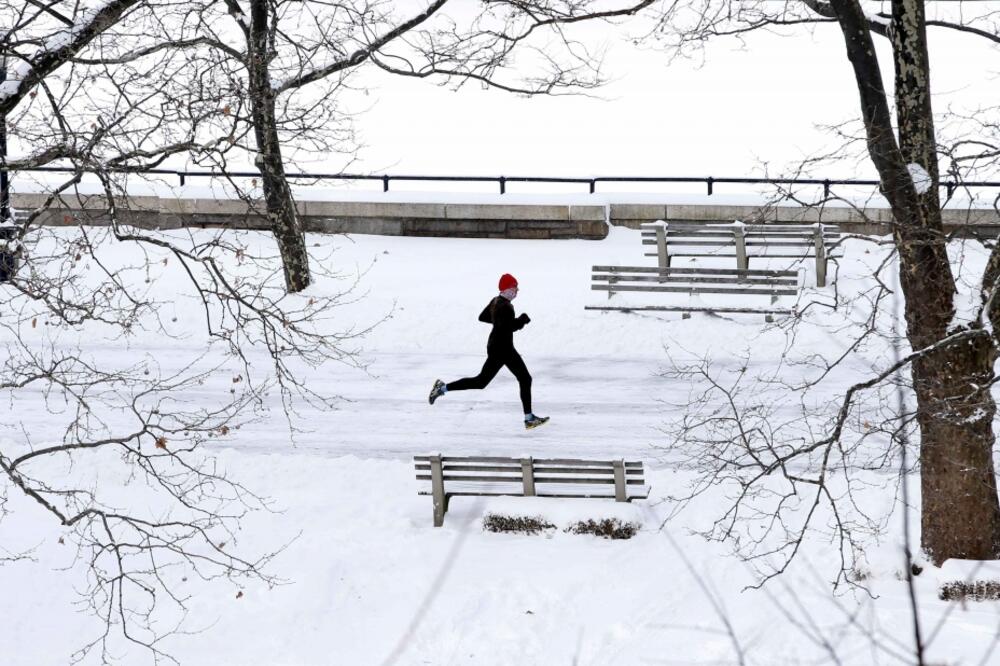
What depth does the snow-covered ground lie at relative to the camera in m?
9.21

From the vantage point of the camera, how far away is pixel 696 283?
54.5ft

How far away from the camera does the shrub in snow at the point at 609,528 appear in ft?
34.7

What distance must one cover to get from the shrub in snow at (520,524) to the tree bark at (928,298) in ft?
11.2

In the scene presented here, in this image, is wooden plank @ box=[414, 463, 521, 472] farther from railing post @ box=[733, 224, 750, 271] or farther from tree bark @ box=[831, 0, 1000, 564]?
railing post @ box=[733, 224, 750, 271]

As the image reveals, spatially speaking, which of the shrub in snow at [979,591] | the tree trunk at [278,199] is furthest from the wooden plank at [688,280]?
the shrub in snow at [979,591]

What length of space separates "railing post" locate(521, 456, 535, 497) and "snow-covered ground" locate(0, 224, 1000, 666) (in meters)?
0.14

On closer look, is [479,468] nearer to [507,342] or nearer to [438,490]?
[438,490]

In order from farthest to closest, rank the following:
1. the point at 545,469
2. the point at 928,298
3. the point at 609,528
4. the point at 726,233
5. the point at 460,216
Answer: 1. the point at 460,216
2. the point at 726,233
3. the point at 545,469
4. the point at 609,528
5. the point at 928,298

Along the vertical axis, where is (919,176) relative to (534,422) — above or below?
above

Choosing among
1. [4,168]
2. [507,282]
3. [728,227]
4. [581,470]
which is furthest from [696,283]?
[4,168]

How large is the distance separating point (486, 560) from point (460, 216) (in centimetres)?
1112

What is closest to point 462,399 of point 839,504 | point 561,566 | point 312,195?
point 561,566

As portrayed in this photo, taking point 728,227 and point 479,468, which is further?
point 728,227

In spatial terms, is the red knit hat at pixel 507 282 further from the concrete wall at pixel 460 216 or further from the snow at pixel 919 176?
the concrete wall at pixel 460 216
